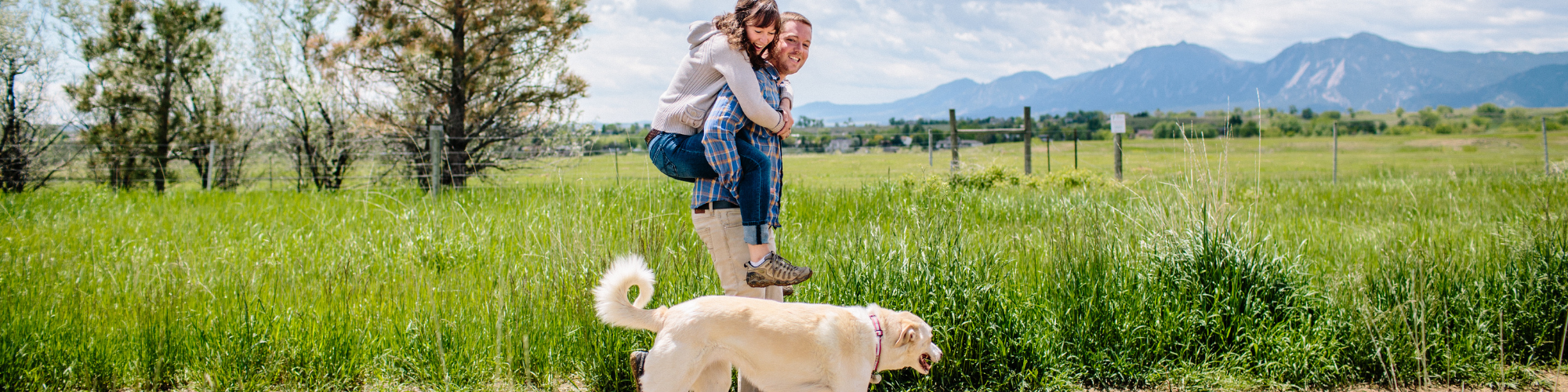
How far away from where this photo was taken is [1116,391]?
10.6 ft

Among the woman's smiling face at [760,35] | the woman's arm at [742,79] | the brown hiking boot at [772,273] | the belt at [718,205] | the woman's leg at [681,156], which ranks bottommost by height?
the brown hiking boot at [772,273]

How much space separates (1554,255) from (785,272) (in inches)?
183

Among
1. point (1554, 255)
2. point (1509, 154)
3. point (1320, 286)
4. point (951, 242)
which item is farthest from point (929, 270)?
point (1509, 154)

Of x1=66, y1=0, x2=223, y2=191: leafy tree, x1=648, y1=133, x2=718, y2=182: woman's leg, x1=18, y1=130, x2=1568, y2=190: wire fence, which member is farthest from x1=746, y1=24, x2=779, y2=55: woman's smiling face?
x1=66, y1=0, x2=223, y2=191: leafy tree

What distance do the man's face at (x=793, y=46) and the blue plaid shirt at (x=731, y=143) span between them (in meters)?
0.06

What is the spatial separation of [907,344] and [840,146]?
2122 centimetres

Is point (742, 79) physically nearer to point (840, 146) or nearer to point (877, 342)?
point (877, 342)

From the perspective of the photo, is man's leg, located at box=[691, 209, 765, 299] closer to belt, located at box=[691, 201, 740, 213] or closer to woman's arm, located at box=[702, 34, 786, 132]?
belt, located at box=[691, 201, 740, 213]

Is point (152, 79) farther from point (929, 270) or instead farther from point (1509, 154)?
point (1509, 154)

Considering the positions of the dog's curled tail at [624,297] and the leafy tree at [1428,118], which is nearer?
the dog's curled tail at [624,297]

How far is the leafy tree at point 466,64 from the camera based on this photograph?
1362cm

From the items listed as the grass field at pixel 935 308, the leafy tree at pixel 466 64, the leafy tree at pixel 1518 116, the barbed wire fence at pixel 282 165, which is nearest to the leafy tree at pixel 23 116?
the barbed wire fence at pixel 282 165

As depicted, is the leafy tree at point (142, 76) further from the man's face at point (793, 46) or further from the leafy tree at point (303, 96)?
the man's face at point (793, 46)

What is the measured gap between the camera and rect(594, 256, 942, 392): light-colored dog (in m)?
1.92
